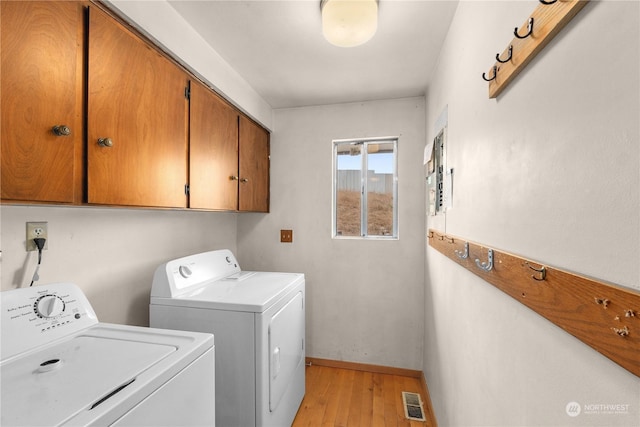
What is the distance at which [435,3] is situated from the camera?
4.46ft

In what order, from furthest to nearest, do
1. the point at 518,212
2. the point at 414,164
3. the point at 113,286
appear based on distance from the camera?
the point at 414,164 < the point at 113,286 < the point at 518,212

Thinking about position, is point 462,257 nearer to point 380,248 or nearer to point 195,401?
point 195,401

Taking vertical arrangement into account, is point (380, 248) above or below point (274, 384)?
above

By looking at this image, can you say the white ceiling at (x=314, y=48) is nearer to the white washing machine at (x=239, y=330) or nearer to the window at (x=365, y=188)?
the window at (x=365, y=188)

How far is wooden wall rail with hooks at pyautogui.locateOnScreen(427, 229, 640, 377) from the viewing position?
0.40 m

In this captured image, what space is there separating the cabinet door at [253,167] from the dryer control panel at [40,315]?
113 centimetres

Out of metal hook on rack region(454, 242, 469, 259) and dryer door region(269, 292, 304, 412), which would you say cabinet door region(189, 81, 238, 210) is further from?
metal hook on rack region(454, 242, 469, 259)

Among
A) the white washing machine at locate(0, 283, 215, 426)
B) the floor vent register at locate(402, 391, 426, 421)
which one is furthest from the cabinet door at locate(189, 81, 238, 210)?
the floor vent register at locate(402, 391, 426, 421)

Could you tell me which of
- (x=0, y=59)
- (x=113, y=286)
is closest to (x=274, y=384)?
(x=113, y=286)

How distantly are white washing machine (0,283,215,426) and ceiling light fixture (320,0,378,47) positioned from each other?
148cm

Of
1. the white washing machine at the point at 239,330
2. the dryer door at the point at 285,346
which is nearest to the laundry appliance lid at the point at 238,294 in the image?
the white washing machine at the point at 239,330

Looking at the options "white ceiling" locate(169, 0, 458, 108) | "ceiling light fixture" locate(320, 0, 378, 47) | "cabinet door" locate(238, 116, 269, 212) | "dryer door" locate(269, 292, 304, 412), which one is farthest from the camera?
"cabinet door" locate(238, 116, 269, 212)

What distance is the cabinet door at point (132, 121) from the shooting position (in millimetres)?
1040

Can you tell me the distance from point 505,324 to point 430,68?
5.76ft
